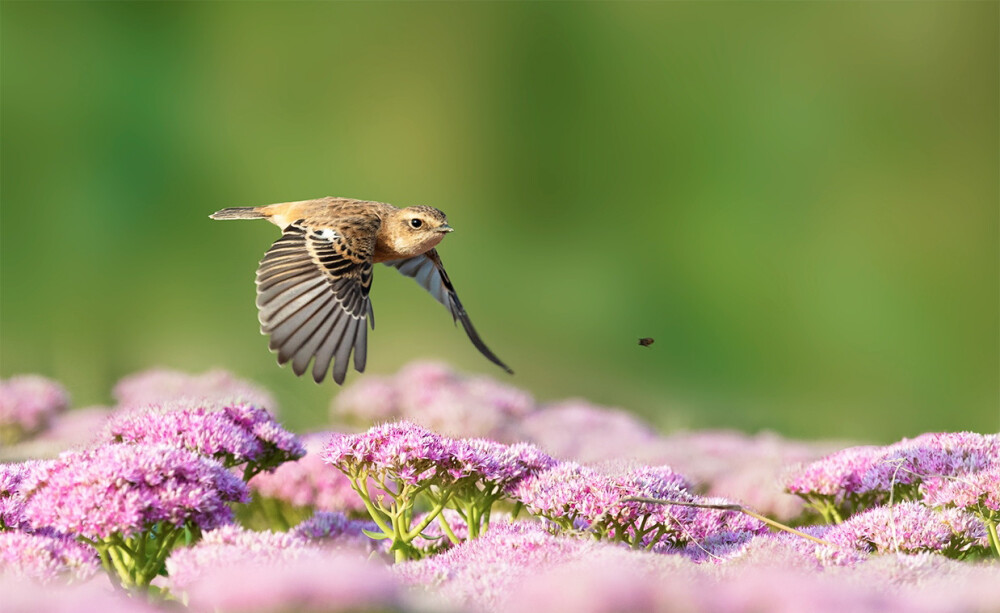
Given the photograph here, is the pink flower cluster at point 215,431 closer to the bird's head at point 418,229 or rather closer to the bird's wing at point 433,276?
the bird's head at point 418,229

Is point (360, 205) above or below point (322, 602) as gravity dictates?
above

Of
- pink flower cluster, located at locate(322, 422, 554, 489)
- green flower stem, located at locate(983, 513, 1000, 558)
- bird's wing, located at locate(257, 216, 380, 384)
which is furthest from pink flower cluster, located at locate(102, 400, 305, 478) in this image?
green flower stem, located at locate(983, 513, 1000, 558)

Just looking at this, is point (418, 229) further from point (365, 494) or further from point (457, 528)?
point (365, 494)

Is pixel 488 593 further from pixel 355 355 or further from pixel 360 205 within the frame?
pixel 360 205

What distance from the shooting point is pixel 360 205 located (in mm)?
5555

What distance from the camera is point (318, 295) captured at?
4.27 m

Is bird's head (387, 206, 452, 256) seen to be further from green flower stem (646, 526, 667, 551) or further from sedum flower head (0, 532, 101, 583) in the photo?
sedum flower head (0, 532, 101, 583)

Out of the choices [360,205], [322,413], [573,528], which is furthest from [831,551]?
[322,413]

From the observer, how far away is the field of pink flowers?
187 cm

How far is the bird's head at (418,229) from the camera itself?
5051mm

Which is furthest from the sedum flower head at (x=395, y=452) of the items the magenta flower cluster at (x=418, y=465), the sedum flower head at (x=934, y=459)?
the sedum flower head at (x=934, y=459)

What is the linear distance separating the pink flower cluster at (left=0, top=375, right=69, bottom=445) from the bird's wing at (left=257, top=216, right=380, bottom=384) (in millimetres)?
1957

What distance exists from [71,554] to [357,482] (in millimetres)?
901

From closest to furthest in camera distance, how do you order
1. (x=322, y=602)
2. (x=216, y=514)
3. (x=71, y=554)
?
(x=322, y=602), (x=71, y=554), (x=216, y=514)
